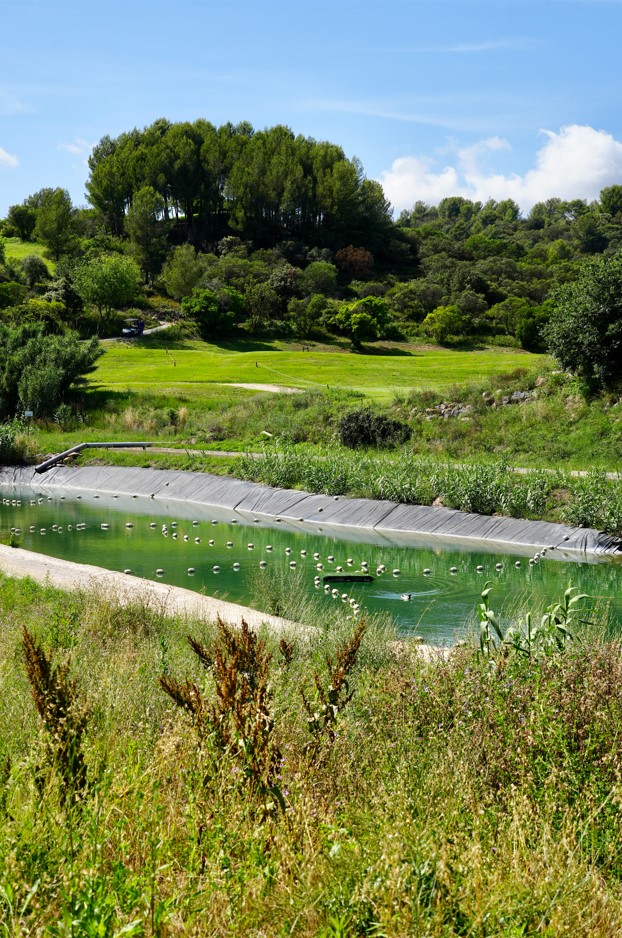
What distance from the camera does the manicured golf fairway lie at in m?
46.1

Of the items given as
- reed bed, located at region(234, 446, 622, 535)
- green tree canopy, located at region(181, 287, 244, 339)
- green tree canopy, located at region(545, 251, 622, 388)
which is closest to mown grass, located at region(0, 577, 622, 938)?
reed bed, located at region(234, 446, 622, 535)

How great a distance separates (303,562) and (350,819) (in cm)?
1567

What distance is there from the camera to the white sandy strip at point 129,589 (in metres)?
12.6

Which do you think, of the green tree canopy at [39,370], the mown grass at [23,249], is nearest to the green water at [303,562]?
the green tree canopy at [39,370]

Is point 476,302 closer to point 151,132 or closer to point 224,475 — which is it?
point 224,475

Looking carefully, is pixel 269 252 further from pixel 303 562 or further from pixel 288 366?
pixel 303 562

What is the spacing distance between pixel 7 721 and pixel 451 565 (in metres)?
14.8

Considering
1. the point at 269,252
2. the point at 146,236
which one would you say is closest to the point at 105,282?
the point at 146,236

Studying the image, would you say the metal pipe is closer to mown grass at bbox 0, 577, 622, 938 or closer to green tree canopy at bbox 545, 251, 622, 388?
green tree canopy at bbox 545, 251, 622, 388

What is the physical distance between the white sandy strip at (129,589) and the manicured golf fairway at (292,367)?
23887mm

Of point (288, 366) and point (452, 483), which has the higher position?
point (288, 366)

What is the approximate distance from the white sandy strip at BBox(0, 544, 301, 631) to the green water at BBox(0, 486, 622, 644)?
4.07 feet

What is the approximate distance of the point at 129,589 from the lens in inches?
568

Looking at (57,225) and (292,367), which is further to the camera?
(57,225)
